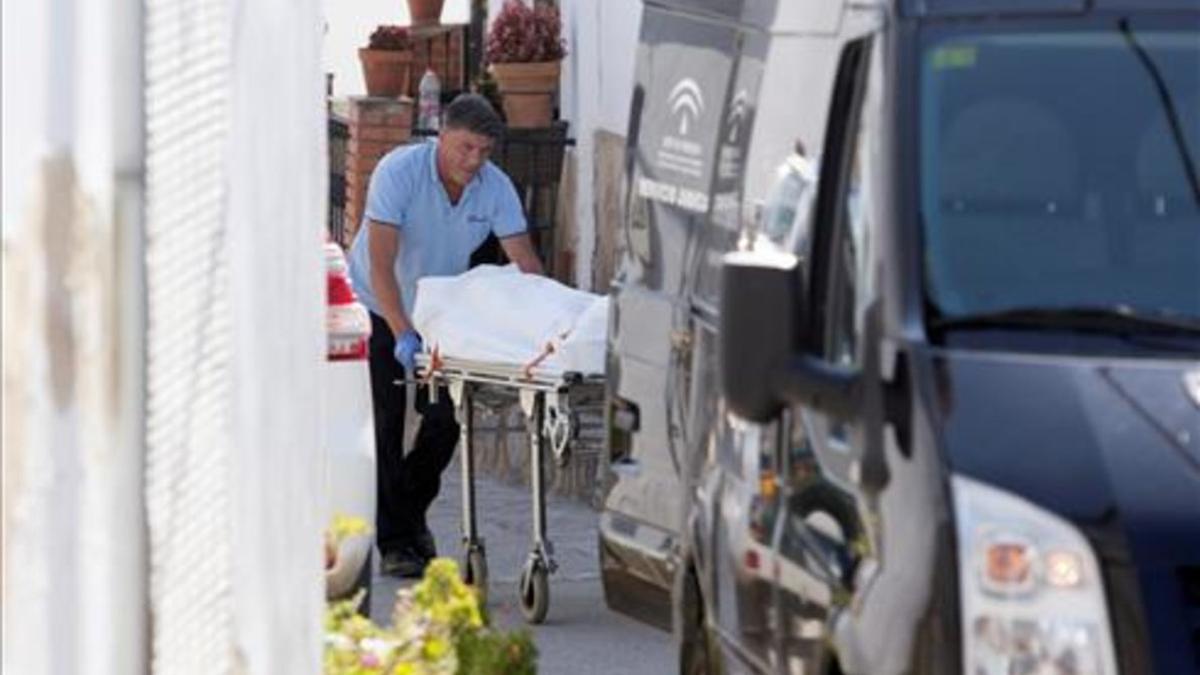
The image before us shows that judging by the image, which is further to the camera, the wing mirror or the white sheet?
the white sheet

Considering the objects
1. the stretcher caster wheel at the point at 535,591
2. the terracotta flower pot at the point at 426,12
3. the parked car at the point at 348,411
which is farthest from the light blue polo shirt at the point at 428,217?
the terracotta flower pot at the point at 426,12

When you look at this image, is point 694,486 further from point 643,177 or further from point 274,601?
point 274,601

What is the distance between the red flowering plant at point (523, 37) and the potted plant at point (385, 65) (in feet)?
3.86

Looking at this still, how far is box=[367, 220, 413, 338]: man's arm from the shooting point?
12.4m

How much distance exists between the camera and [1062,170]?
6.40 metres

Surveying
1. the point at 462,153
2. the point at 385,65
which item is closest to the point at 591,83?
the point at 385,65

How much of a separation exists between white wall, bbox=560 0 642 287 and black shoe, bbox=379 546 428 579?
4241 millimetres

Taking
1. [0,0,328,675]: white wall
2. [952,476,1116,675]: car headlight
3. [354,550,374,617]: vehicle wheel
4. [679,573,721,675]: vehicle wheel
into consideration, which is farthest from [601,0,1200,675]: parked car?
[0,0,328,675]: white wall

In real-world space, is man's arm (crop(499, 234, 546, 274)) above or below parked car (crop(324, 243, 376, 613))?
below

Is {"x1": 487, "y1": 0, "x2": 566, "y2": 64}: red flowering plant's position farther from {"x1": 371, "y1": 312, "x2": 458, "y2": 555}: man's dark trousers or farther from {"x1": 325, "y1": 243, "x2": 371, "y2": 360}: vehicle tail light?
{"x1": 325, "y1": 243, "x2": 371, "y2": 360}: vehicle tail light

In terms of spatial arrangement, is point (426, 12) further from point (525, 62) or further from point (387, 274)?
point (387, 274)

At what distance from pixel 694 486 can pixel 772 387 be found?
2.09 m

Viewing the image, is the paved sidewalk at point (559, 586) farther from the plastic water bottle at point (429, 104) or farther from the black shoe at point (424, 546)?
the plastic water bottle at point (429, 104)

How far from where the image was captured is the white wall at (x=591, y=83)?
1670 cm
